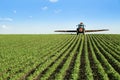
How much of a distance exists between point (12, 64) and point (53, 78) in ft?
15.4

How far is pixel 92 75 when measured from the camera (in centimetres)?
1222

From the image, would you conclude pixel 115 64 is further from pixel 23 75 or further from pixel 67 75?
pixel 23 75

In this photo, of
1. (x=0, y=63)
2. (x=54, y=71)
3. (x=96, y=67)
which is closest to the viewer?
(x=54, y=71)

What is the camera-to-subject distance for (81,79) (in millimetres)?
11383

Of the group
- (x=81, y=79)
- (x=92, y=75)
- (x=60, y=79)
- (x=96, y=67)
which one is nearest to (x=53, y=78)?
(x=60, y=79)

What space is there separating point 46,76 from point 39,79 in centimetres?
54

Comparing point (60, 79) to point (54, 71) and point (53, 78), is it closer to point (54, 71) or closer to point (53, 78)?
point (53, 78)

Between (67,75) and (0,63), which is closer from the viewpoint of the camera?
(67,75)

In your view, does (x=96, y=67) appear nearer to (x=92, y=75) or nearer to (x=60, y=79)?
(x=92, y=75)

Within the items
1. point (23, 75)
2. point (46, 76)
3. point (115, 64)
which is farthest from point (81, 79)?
point (115, 64)

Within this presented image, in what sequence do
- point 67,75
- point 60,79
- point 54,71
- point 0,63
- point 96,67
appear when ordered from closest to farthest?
point 60,79, point 67,75, point 54,71, point 96,67, point 0,63

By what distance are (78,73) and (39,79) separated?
2.44 meters

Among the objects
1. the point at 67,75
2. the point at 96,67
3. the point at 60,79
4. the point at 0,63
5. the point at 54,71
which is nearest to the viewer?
the point at 60,79

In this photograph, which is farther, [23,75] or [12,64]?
[12,64]
